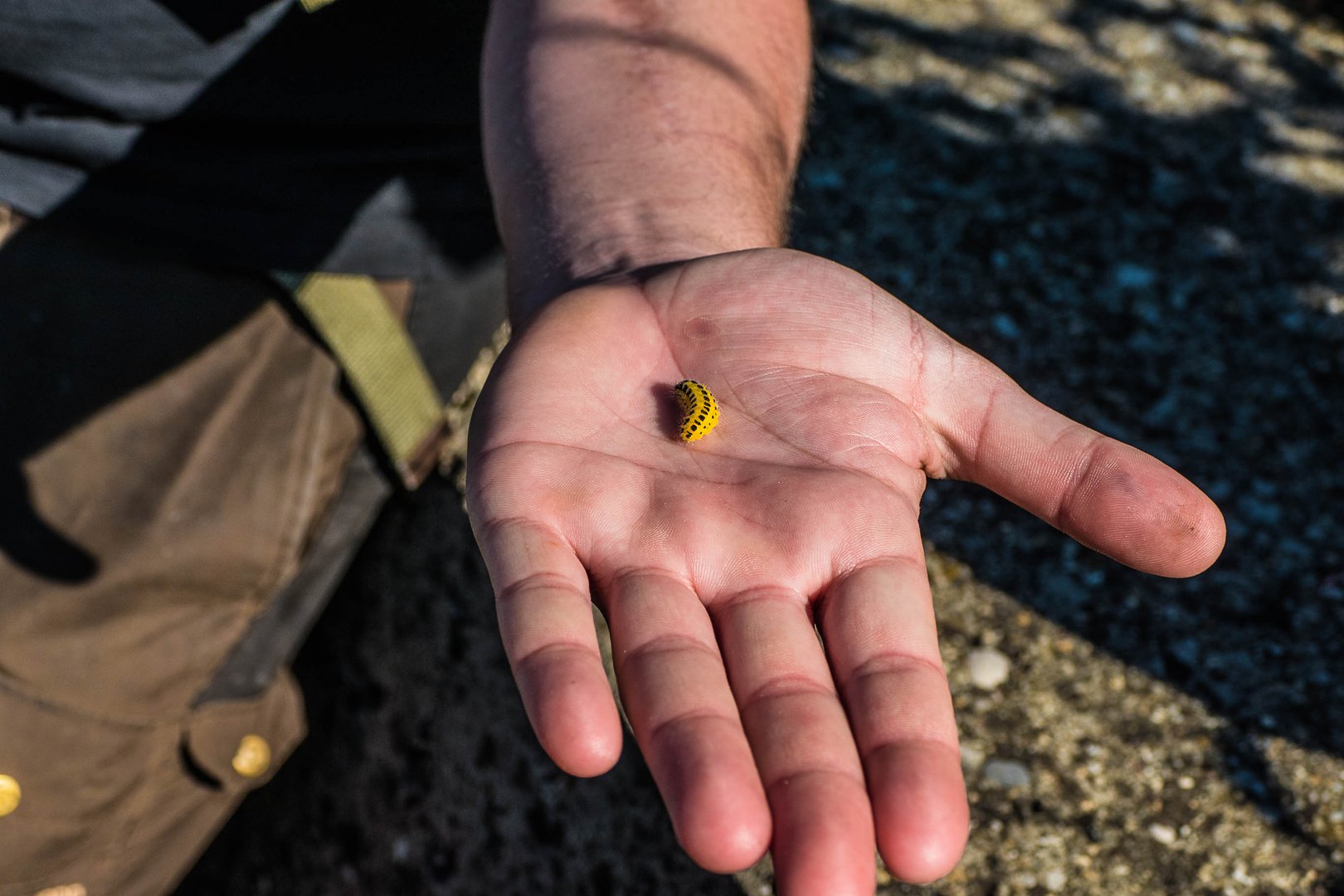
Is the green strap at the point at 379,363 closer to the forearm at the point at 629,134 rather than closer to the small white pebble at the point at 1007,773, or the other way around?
the forearm at the point at 629,134

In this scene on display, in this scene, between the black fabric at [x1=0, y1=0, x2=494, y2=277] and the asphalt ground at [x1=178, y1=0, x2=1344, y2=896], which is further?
the black fabric at [x1=0, y1=0, x2=494, y2=277]

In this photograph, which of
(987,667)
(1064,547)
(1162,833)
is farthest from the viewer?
(1064,547)

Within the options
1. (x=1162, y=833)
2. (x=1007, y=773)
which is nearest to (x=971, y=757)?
(x=1007, y=773)

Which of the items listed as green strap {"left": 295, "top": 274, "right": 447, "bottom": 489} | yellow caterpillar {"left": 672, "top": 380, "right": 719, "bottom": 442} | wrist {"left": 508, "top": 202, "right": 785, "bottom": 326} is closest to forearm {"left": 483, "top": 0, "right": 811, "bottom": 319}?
wrist {"left": 508, "top": 202, "right": 785, "bottom": 326}

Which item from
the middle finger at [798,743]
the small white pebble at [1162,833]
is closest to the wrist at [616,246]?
the middle finger at [798,743]

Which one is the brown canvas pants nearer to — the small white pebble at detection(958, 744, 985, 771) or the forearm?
the forearm

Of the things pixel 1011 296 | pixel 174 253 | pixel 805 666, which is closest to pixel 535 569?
pixel 805 666

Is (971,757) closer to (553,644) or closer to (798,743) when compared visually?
(798,743)
